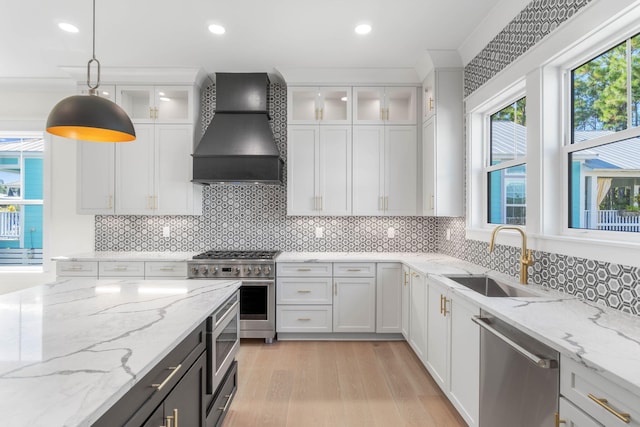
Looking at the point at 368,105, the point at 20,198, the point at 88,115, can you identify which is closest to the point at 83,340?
the point at 88,115

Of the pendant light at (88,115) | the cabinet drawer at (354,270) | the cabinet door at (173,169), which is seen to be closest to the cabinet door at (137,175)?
the cabinet door at (173,169)

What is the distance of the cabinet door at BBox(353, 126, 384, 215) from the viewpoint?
385cm

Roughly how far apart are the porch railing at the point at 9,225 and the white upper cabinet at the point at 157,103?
2.03 m

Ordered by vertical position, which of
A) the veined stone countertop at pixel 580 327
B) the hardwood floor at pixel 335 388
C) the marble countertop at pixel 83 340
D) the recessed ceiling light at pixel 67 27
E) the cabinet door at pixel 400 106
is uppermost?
the recessed ceiling light at pixel 67 27

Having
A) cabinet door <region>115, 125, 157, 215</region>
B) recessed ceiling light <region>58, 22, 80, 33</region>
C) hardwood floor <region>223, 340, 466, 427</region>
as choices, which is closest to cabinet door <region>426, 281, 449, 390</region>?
hardwood floor <region>223, 340, 466, 427</region>

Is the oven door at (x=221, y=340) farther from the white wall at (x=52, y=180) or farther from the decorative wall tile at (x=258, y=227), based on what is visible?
the white wall at (x=52, y=180)

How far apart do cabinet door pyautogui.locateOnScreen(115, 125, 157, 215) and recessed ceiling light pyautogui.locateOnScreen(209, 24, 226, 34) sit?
4.55 ft

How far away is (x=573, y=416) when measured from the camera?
1220mm

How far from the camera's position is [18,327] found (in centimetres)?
130

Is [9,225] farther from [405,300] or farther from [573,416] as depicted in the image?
[573,416]

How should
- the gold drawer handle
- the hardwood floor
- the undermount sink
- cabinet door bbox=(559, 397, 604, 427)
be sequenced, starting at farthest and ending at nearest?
1. the undermount sink
2. the hardwood floor
3. cabinet door bbox=(559, 397, 604, 427)
4. the gold drawer handle

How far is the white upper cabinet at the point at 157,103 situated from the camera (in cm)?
383

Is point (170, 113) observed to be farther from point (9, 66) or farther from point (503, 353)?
point (503, 353)

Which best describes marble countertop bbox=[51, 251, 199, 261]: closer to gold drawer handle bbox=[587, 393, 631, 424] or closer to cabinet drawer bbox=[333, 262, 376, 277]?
cabinet drawer bbox=[333, 262, 376, 277]
